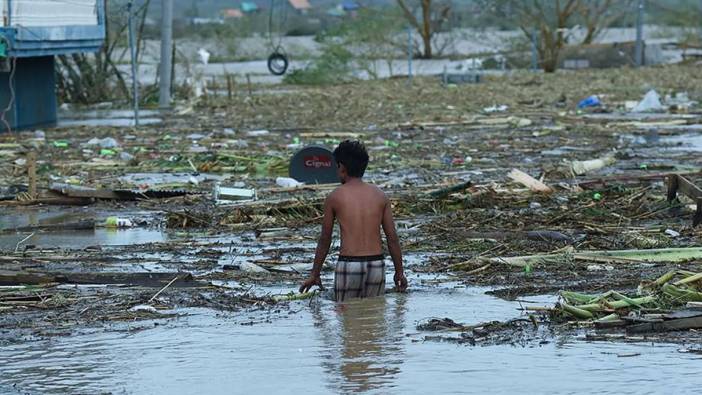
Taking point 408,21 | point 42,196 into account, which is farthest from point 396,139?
point 408,21

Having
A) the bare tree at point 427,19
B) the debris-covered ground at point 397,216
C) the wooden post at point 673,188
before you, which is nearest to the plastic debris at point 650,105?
the debris-covered ground at point 397,216

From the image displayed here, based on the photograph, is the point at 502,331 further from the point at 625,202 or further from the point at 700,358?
the point at 625,202

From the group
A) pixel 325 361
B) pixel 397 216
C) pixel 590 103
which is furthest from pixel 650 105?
pixel 325 361

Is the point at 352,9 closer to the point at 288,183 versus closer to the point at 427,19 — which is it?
the point at 427,19

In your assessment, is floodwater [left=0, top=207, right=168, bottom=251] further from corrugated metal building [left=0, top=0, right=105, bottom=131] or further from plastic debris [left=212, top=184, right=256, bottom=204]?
corrugated metal building [left=0, top=0, right=105, bottom=131]

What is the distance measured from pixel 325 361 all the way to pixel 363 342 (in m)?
0.46

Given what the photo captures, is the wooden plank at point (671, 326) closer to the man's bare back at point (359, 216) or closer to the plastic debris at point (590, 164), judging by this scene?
the man's bare back at point (359, 216)

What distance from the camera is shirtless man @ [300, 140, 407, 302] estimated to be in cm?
841

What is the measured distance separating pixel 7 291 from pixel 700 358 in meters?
4.53

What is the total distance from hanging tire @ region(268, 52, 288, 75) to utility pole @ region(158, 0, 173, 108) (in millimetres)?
12719

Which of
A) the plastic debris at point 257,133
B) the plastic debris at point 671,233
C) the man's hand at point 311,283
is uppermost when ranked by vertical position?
the man's hand at point 311,283

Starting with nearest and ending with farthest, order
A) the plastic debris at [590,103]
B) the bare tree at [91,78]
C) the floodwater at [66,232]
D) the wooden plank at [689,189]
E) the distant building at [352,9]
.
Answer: the floodwater at [66,232] < the wooden plank at [689,189] < the plastic debris at [590,103] < the bare tree at [91,78] < the distant building at [352,9]

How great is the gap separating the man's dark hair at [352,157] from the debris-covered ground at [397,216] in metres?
0.89

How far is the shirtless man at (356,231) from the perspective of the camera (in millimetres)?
8414
